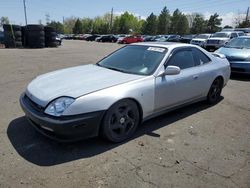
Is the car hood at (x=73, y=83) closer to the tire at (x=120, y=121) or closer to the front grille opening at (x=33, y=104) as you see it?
the front grille opening at (x=33, y=104)

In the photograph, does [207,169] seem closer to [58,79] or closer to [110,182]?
[110,182]

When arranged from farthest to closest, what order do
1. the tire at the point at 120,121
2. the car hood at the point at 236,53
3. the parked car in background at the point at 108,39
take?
1. the parked car in background at the point at 108,39
2. the car hood at the point at 236,53
3. the tire at the point at 120,121

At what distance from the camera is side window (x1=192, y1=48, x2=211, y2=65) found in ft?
16.6

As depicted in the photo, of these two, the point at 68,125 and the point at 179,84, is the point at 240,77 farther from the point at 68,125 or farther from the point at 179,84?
the point at 68,125

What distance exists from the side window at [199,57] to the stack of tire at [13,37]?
20.5 m

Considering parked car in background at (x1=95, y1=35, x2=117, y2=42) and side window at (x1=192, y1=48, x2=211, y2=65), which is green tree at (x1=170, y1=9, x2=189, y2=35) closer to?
parked car in background at (x1=95, y1=35, x2=117, y2=42)

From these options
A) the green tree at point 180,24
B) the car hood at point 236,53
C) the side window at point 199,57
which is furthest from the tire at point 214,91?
the green tree at point 180,24

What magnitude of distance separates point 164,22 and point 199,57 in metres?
78.3

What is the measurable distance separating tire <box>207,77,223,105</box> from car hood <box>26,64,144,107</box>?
2297mm

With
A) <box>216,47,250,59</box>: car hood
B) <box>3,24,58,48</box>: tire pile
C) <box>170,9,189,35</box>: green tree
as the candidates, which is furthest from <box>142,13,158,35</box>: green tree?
<box>216,47,250,59</box>: car hood

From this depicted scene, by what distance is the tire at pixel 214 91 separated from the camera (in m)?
5.53

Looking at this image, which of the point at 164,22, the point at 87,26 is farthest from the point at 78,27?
the point at 164,22

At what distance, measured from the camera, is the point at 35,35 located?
72.4ft

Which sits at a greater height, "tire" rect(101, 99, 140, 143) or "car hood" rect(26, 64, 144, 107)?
"car hood" rect(26, 64, 144, 107)
